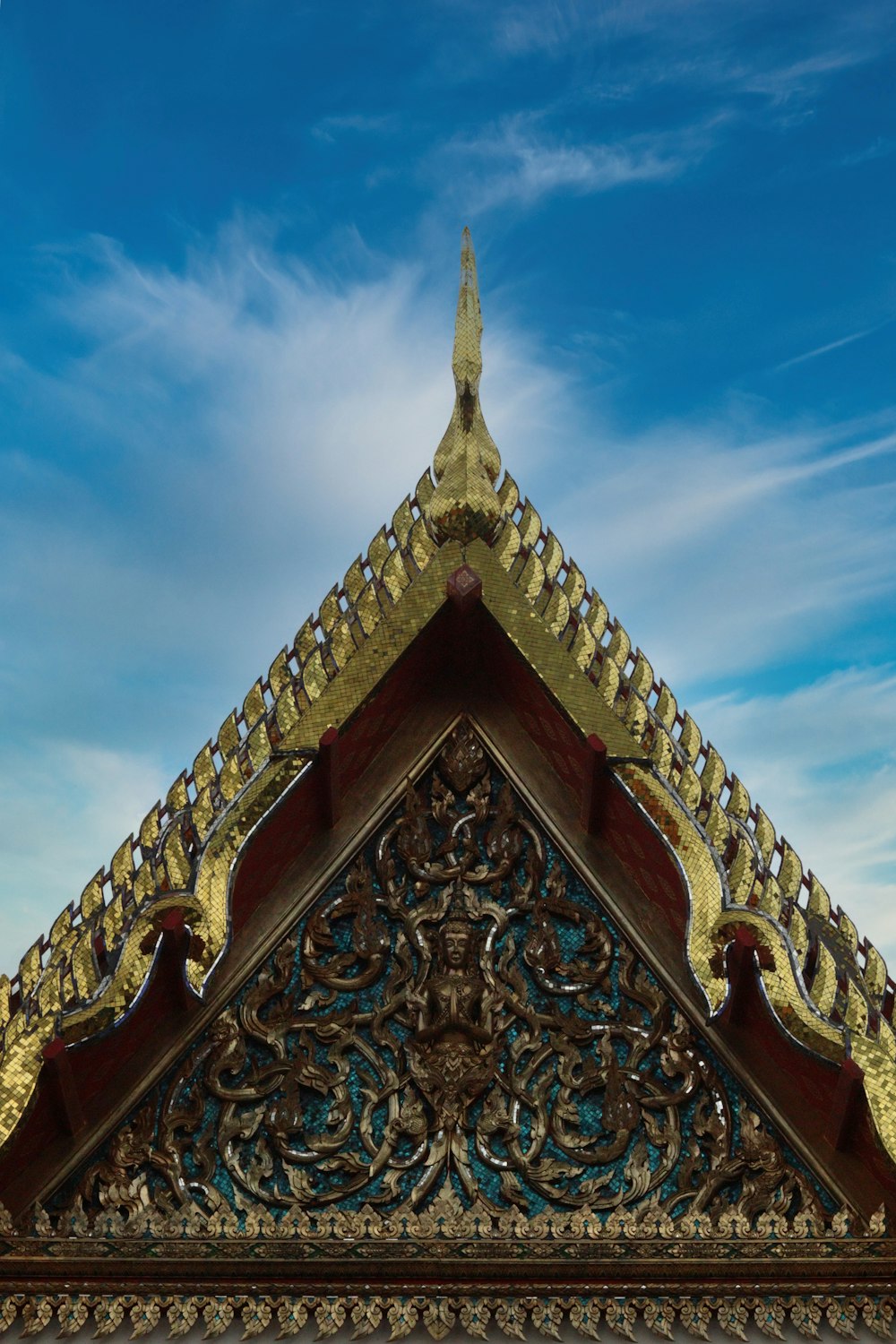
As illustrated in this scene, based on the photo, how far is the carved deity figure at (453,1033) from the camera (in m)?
5.89

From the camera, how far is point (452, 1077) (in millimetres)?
5930

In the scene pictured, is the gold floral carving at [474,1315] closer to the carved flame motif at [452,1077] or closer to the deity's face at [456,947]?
the carved flame motif at [452,1077]

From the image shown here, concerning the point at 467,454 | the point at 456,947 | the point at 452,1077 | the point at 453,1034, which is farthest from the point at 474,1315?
the point at 467,454

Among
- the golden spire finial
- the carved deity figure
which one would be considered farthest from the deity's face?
the golden spire finial

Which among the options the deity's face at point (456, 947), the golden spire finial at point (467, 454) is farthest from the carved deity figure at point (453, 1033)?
the golden spire finial at point (467, 454)

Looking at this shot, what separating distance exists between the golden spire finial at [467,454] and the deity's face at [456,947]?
2.12 m

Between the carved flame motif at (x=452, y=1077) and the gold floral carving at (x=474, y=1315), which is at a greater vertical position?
the carved flame motif at (x=452, y=1077)

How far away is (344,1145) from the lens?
19.0ft

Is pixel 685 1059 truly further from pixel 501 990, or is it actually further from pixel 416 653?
pixel 416 653

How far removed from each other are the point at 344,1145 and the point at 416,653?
2476mm

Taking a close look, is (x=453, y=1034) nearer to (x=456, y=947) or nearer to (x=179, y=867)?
(x=456, y=947)

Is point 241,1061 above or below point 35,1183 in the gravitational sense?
above

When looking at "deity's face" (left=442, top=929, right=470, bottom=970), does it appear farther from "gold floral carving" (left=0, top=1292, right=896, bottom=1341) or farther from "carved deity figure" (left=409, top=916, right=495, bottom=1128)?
"gold floral carving" (left=0, top=1292, right=896, bottom=1341)

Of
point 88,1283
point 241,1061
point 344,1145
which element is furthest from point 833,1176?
point 88,1283
